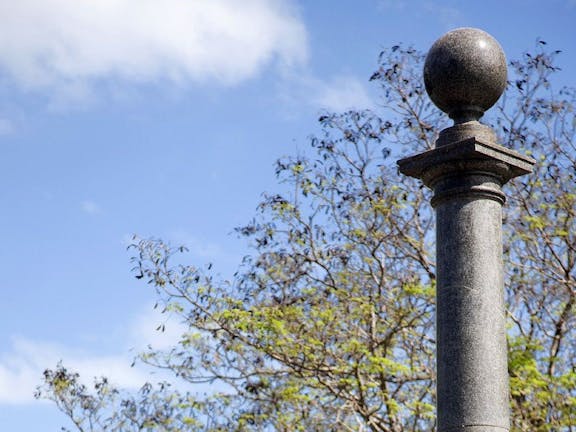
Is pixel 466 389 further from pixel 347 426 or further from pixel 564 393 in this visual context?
pixel 347 426

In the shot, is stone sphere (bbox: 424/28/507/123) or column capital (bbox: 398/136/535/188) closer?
column capital (bbox: 398/136/535/188)

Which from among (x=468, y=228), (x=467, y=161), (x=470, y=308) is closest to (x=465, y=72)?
(x=467, y=161)

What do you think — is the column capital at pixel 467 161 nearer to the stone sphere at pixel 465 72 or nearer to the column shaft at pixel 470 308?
the column shaft at pixel 470 308

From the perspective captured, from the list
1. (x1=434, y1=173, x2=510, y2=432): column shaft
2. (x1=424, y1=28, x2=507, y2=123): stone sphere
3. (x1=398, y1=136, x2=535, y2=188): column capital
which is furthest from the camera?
(x1=424, y1=28, x2=507, y2=123): stone sphere

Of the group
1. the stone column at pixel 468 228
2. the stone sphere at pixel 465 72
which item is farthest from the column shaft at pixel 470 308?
the stone sphere at pixel 465 72

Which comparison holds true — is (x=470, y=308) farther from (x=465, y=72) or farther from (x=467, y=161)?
(x=465, y=72)

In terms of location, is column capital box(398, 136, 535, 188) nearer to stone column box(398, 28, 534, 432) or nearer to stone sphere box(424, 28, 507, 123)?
stone column box(398, 28, 534, 432)

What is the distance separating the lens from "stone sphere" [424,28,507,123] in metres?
5.79

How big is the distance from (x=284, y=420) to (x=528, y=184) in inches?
186

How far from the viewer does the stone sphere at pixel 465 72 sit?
5.79 m

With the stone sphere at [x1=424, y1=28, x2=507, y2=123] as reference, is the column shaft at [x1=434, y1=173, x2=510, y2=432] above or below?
below

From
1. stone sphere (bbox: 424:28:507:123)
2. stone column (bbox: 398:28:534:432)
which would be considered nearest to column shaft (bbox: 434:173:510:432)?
stone column (bbox: 398:28:534:432)

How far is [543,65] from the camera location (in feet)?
44.3

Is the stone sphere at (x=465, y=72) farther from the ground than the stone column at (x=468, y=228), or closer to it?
farther from the ground
